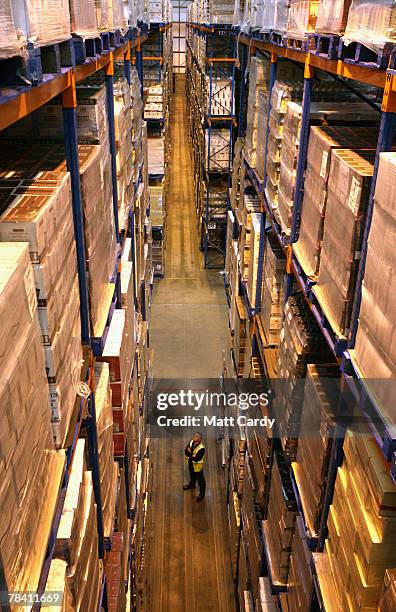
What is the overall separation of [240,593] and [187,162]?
834 inches

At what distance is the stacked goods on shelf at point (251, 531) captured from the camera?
18.5ft

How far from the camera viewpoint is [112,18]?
4.78 meters

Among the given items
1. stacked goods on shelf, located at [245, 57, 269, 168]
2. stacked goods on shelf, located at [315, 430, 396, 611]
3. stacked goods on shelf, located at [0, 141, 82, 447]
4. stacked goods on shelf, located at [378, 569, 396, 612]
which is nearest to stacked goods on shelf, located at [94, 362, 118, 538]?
stacked goods on shelf, located at [0, 141, 82, 447]

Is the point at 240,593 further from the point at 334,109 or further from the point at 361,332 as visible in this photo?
the point at 334,109

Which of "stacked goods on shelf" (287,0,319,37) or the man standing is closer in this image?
"stacked goods on shelf" (287,0,319,37)

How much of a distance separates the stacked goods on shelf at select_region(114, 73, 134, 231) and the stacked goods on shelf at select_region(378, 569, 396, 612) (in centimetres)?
413

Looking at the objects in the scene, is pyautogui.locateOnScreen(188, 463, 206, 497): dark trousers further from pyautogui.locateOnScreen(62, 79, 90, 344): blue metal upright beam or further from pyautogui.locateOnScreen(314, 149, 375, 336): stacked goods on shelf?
pyautogui.locateOnScreen(314, 149, 375, 336): stacked goods on shelf

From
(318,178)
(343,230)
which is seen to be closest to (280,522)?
(343,230)

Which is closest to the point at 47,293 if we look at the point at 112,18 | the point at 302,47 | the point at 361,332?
the point at 361,332

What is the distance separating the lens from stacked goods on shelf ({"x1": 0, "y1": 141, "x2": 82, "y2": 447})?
2.49 m

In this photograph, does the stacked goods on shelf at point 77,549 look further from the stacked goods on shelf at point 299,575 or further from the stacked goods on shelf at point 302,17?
the stacked goods on shelf at point 302,17

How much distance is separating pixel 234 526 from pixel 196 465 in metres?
1.25

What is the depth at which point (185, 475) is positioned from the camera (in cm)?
902

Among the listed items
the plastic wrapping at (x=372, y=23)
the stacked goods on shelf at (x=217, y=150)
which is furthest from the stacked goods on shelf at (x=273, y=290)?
the stacked goods on shelf at (x=217, y=150)
